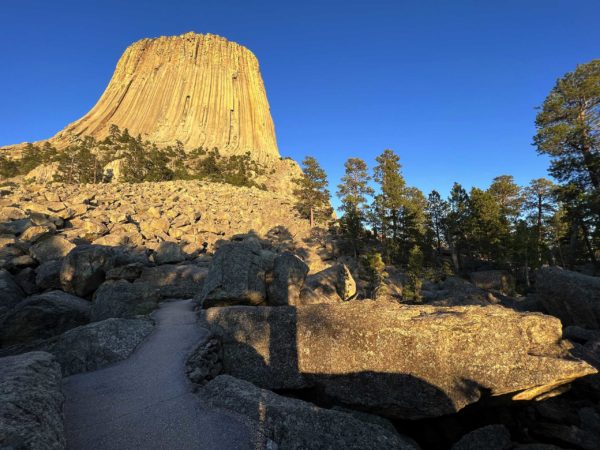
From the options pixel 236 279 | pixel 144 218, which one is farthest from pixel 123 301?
pixel 144 218

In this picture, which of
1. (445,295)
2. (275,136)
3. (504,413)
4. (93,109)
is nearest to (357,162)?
(445,295)

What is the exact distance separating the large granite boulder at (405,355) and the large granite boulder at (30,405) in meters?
4.91

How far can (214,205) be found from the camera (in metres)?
43.8

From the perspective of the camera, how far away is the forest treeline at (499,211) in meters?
25.8

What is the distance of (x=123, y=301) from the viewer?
12.4m

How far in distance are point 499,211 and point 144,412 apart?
4016 cm

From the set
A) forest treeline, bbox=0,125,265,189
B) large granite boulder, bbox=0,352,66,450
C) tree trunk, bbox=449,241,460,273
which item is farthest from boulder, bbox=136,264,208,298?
forest treeline, bbox=0,125,265,189

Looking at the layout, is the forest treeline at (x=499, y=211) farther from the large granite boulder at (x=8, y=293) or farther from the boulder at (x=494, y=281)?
the large granite boulder at (x=8, y=293)

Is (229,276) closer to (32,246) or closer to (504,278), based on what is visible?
(32,246)

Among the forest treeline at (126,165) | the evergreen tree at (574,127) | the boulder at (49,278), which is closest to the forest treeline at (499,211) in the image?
the evergreen tree at (574,127)

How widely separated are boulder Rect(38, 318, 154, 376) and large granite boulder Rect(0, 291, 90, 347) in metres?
2.75

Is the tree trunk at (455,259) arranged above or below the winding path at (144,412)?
above

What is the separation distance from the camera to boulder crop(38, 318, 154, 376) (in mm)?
7996

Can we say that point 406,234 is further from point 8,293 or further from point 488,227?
point 8,293
